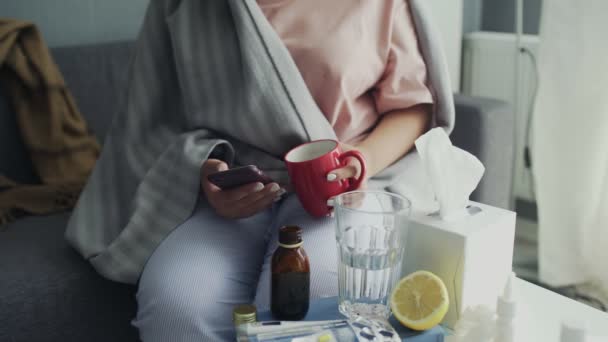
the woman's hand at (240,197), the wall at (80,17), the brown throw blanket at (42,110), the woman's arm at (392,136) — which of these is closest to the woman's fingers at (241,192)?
the woman's hand at (240,197)

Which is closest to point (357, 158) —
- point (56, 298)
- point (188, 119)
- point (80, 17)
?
point (188, 119)

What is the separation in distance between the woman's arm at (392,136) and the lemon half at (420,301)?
35 centimetres

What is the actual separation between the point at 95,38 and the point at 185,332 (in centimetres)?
108

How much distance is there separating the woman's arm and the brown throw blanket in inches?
28.4

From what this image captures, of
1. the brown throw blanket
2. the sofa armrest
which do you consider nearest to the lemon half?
the sofa armrest

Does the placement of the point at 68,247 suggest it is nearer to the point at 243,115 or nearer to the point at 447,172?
the point at 243,115

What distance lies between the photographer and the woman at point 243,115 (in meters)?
1.16

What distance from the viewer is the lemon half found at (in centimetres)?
87

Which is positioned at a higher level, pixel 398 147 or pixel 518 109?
pixel 398 147

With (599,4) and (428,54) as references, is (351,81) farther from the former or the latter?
(599,4)

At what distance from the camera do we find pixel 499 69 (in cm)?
221

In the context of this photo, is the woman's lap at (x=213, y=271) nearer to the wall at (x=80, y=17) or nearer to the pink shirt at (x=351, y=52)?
the pink shirt at (x=351, y=52)

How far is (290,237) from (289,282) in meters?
0.06

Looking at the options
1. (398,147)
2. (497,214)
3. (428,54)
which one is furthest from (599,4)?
(497,214)
